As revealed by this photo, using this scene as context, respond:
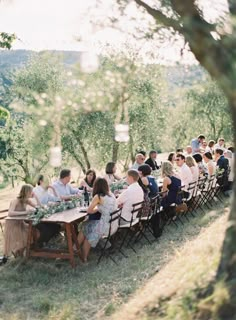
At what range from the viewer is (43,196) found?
33.8 feet

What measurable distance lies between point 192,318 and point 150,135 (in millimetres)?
23719

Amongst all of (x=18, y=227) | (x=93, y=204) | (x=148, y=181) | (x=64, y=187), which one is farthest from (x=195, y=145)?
(x=18, y=227)

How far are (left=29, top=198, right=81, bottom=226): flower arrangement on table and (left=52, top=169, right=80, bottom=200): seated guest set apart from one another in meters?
0.81

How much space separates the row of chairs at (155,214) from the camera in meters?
9.25

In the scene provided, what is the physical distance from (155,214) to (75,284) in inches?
116

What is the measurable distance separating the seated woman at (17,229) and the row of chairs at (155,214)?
4.67ft

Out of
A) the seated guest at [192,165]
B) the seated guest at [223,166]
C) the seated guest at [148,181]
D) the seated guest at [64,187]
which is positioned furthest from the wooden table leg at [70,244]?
the seated guest at [223,166]

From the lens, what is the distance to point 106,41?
509cm

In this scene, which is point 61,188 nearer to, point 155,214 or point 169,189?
point 155,214

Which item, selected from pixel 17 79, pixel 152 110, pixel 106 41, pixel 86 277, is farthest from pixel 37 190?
pixel 17 79

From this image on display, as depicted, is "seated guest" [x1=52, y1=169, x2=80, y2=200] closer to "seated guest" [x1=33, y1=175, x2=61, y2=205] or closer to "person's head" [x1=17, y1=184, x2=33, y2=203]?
"seated guest" [x1=33, y1=175, x2=61, y2=205]

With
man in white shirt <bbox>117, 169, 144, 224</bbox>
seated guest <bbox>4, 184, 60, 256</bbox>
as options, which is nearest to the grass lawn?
seated guest <bbox>4, 184, 60, 256</bbox>

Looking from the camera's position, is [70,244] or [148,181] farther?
[148,181]

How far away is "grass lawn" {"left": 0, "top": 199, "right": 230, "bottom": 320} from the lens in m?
6.84
